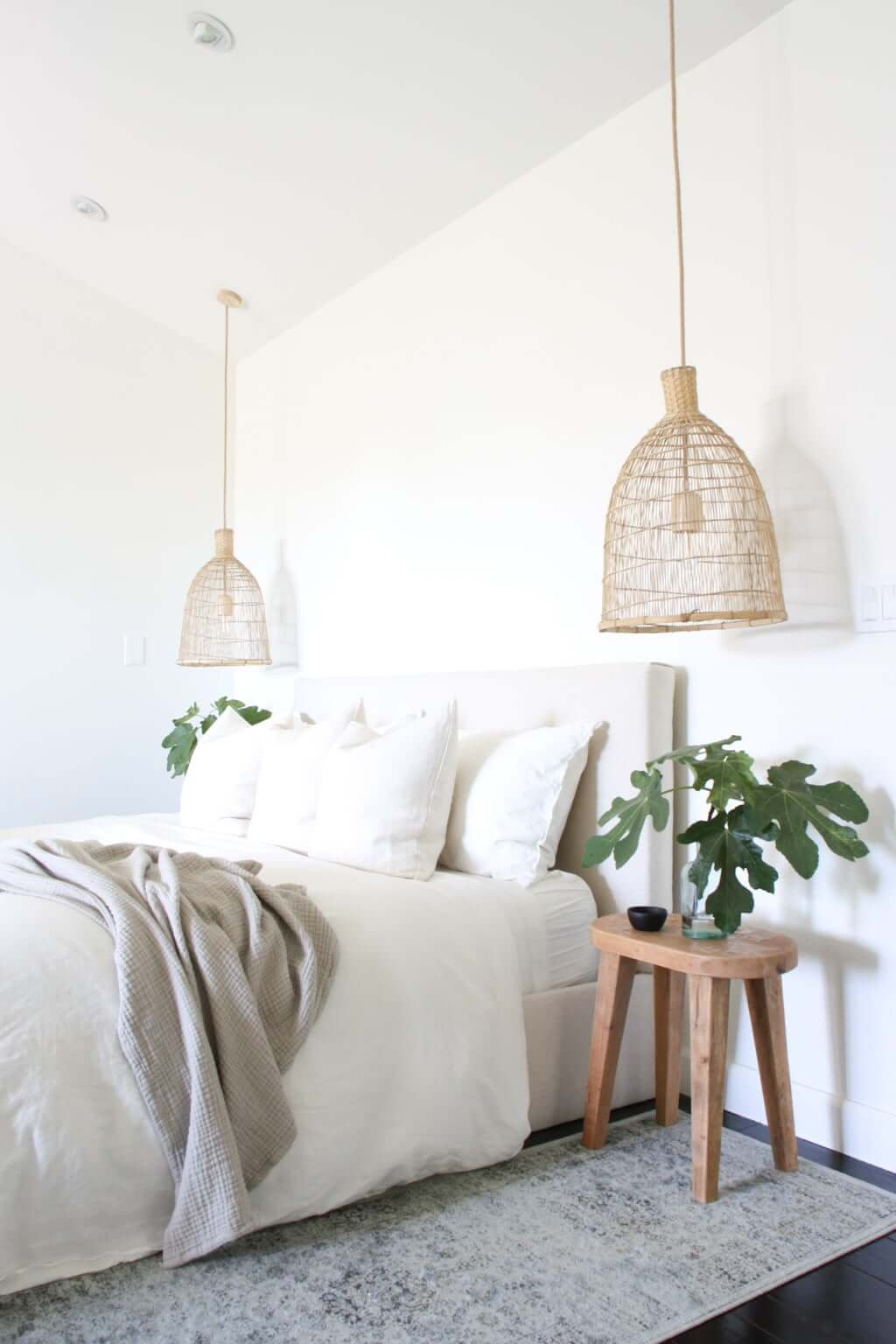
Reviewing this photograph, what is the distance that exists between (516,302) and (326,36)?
0.95m

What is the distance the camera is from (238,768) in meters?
3.57

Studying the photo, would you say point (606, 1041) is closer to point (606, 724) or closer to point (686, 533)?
point (606, 724)

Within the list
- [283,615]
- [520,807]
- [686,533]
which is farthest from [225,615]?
[686,533]

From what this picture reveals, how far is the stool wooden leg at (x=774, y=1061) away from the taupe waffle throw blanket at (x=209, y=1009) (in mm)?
904

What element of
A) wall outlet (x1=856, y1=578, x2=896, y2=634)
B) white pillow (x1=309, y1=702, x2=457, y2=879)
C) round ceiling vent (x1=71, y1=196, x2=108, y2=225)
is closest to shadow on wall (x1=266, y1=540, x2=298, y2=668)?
round ceiling vent (x1=71, y1=196, x2=108, y2=225)

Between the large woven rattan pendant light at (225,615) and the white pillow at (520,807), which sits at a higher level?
the large woven rattan pendant light at (225,615)

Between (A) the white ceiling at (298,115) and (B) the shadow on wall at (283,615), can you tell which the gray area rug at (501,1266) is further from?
(B) the shadow on wall at (283,615)

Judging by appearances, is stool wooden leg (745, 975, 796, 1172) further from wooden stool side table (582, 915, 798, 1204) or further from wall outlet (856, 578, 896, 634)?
wall outlet (856, 578, 896, 634)

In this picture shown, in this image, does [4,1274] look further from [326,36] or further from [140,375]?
[140,375]

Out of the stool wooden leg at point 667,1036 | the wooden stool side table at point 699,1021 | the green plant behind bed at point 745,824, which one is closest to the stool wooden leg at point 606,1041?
Result: the wooden stool side table at point 699,1021

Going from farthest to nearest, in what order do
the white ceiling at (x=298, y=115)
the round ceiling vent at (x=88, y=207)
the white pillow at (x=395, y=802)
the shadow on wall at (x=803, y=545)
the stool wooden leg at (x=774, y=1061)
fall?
1. the round ceiling vent at (x=88, y=207)
2. the white ceiling at (x=298, y=115)
3. the white pillow at (x=395, y=802)
4. the shadow on wall at (x=803, y=545)
5. the stool wooden leg at (x=774, y=1061)

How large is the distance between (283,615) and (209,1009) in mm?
3062

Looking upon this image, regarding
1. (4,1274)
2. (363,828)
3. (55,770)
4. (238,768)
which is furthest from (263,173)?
(4,1274)

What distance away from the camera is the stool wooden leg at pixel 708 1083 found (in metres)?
2.05
